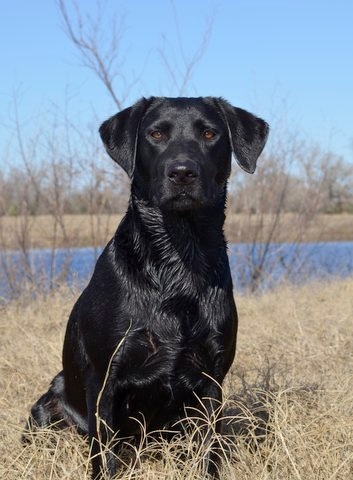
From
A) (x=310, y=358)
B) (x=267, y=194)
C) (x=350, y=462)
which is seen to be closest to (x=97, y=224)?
(x=267, y=194)

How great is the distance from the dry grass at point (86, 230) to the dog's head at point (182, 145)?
20.4 ft

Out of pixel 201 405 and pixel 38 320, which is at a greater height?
pixel 201 405

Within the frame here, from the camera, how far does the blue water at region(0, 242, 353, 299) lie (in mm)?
9234

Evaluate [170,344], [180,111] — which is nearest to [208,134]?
[180,111]

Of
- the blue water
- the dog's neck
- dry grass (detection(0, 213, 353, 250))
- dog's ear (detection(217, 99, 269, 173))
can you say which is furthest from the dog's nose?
dry grass (detection(0, 213, 353, 250))

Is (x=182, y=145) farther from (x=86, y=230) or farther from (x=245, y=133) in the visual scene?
(x=86, y=230)

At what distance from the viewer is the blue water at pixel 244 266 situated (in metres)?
9.23

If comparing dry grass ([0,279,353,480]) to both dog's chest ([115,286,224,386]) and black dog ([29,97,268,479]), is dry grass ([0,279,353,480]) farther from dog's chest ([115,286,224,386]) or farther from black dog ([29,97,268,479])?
dog's chest ([115,286,224,386])

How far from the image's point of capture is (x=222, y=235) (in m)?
3.38

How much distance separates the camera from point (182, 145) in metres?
3.16

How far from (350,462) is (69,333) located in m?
1.42

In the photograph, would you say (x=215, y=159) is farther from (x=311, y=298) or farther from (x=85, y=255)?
(x=85, y=255)

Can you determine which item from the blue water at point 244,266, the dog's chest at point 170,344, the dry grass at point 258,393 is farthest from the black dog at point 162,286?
the blue water at point 244,266

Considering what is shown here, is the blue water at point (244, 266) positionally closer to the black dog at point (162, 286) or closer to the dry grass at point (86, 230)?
the dry grass at point (86, 230)
